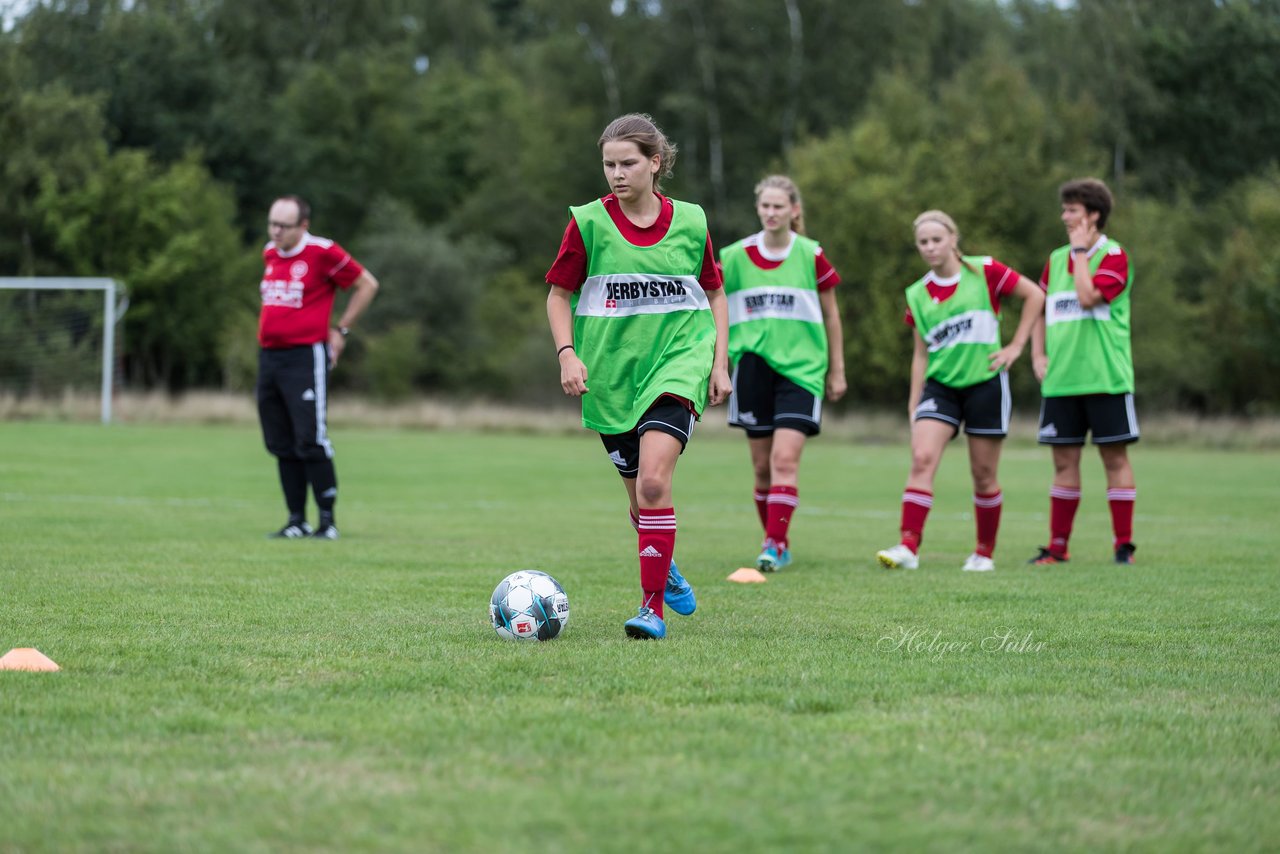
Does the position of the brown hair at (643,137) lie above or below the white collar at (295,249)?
above

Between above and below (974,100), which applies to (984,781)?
below

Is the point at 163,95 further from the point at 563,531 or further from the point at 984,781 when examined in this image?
the point at 984,781

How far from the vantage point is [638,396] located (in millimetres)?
6086

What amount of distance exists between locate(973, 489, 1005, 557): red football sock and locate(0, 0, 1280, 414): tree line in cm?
2936

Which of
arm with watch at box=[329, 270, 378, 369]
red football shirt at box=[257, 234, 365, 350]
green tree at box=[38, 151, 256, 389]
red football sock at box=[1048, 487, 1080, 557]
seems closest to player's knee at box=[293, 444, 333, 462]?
arm with watch at box=[329, 270, 378, 369]

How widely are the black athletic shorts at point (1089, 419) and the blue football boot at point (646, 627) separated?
4.39m

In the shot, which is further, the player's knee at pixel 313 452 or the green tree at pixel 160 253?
the green tree at pixel 160 253

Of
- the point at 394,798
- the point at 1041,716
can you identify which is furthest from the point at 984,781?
the point at 394,798

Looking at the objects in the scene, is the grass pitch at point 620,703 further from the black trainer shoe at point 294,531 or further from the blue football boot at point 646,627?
the black trainer shoe at point 294,531

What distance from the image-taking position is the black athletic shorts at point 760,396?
29.3 feet

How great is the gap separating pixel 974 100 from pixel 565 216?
46.8ft

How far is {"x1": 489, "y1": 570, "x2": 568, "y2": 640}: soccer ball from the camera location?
5531mm

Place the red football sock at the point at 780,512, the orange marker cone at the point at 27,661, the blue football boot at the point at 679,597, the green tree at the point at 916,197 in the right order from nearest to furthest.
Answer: the orange marker cone at the point at 27,661 → the blue football boot at the point at 679,597 → the red football sock at the point at 780,512 → the green tree at the point at 916,197

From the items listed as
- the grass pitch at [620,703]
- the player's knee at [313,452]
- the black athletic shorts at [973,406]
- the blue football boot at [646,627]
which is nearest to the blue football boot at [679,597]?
the grass pitch at [620,703]
